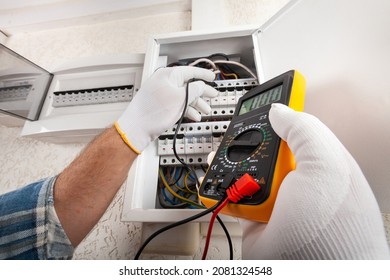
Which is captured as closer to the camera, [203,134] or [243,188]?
[243,188]

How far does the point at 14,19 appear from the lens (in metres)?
1.08

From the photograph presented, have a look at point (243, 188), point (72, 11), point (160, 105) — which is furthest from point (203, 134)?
point (72, 11)

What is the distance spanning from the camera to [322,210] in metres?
0.24

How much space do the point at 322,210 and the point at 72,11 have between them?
57.1 inches

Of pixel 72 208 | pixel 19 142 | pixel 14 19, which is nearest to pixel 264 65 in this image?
pixel 72 208

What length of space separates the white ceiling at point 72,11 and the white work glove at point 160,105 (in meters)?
0.67

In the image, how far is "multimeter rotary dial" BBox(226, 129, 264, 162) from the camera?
0.36 metres

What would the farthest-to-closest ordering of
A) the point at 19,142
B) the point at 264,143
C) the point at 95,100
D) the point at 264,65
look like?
the point at 19,142
the point at 95,100
the point at 264,65
the point at 264,143

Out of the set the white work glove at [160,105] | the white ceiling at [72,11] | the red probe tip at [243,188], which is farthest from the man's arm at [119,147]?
the white ceiling at [72,11]

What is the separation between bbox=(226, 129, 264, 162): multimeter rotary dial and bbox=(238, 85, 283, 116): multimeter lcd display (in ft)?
0.25

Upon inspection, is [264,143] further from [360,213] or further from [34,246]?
[34,246]

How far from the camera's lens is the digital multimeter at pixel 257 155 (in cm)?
30

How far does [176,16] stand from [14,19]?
1000 millimetres

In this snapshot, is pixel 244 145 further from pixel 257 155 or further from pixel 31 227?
pixel 31 227
